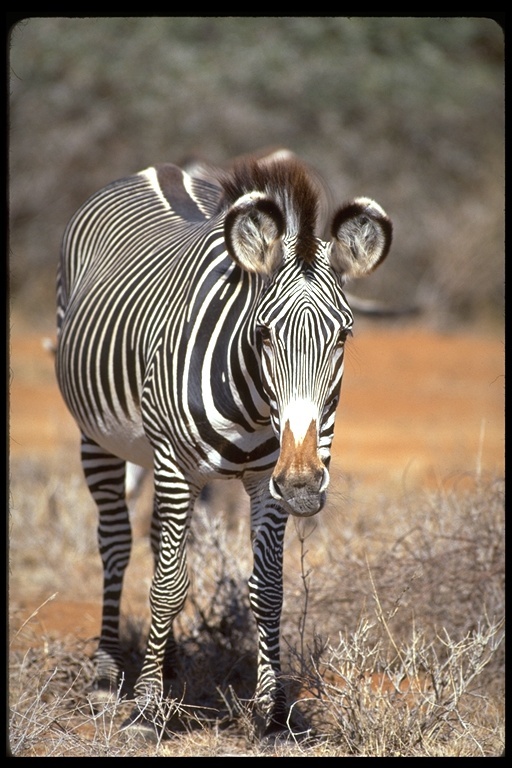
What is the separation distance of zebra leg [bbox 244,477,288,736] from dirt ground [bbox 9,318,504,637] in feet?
6.78

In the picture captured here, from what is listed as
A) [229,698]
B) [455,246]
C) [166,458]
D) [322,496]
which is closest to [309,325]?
[322,496]

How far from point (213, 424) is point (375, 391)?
1015 cm

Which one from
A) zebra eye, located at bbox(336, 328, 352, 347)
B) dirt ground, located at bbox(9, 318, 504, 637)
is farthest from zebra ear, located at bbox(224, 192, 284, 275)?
dirt ground, located at bbox(9, 318, 504, 637)

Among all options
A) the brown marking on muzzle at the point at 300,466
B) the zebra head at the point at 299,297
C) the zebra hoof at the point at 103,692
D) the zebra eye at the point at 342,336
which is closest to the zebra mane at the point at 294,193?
the zebra head at the point at 299,297

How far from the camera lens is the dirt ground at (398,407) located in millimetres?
9344

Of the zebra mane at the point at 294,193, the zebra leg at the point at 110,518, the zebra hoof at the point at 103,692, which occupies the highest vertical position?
the zebra mane at the point at 294,193

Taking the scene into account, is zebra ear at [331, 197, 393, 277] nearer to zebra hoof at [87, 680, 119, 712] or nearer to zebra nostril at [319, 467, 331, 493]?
zebra nostril at [319, 467, 331, 493]

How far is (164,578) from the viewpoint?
12.8 feet

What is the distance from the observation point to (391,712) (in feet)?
11.6

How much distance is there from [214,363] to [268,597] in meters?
0.98

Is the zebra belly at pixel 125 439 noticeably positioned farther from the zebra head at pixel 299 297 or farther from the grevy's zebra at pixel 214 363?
the zebra head at pixel 299 297

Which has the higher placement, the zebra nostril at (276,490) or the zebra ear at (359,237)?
the zebra ear at (359,237)

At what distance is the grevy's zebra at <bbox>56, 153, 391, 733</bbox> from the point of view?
3244 mm

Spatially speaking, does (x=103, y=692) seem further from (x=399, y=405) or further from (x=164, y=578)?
(x=399, y=405)
